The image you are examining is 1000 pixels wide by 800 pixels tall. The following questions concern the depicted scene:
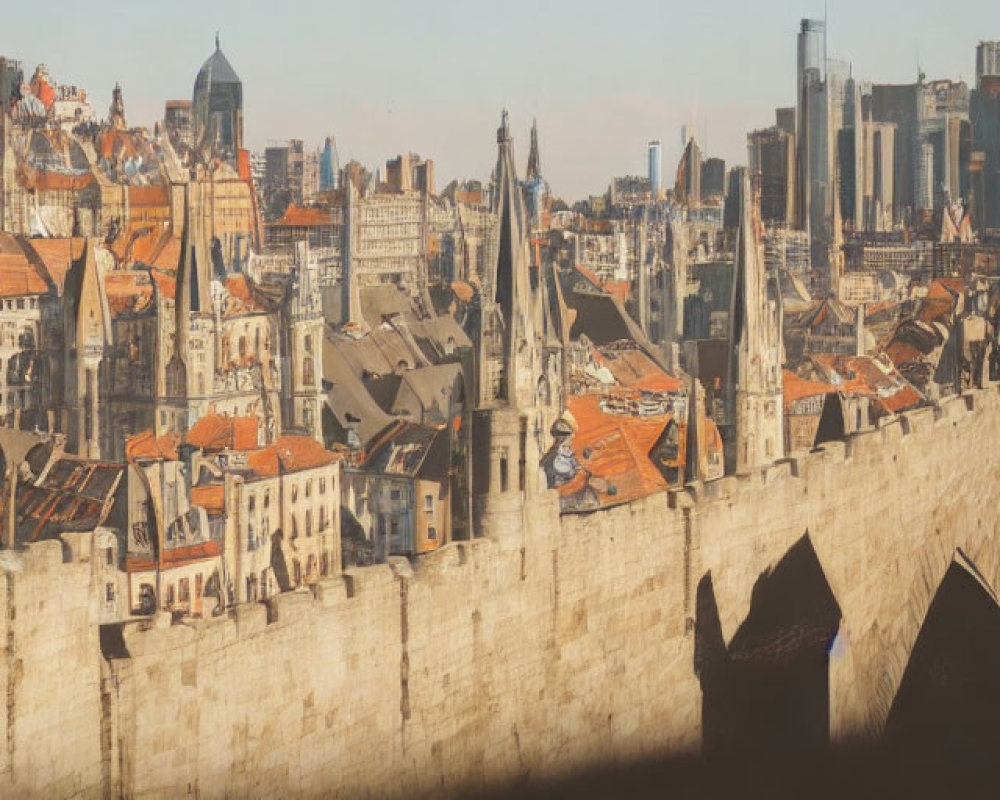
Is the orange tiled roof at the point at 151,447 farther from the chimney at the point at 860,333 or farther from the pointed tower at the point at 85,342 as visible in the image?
the chimney at the point at 860,333

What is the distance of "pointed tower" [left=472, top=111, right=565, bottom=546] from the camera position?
1347 cm

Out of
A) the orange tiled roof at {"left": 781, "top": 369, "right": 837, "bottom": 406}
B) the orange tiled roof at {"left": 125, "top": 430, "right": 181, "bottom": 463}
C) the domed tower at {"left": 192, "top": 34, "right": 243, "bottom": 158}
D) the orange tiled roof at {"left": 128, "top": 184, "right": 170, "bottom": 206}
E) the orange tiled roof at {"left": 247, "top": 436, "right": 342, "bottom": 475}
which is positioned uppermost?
the domed tower at {"left": 192, "top": 34, "right": 243, "bottom": 158}

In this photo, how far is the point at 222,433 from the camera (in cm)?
2238

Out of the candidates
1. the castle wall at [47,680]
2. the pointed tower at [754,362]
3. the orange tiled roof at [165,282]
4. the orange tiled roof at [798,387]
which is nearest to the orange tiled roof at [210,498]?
the orange tiled roof at [165,282]

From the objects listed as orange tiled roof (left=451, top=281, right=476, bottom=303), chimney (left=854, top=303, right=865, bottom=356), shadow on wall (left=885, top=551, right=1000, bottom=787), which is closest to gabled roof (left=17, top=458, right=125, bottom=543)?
shadow on wall (left=885, top=551, right=1000, bottom=787)

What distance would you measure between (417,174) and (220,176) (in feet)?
10.3

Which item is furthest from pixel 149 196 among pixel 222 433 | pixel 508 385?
pixel 508 385

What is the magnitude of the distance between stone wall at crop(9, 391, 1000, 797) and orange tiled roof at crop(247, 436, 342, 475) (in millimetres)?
7001

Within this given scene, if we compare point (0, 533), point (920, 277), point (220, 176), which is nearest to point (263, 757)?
point (0, 533)

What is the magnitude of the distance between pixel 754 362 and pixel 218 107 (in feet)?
28.6

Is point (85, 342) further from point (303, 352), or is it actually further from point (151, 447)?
point (303, 352)

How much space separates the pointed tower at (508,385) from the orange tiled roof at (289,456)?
101 inches

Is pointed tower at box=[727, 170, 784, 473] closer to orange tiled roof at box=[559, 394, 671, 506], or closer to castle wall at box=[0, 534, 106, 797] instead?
orange tiled roof at box=[559, 394, 671, 506]

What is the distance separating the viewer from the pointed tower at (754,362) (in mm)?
26344
